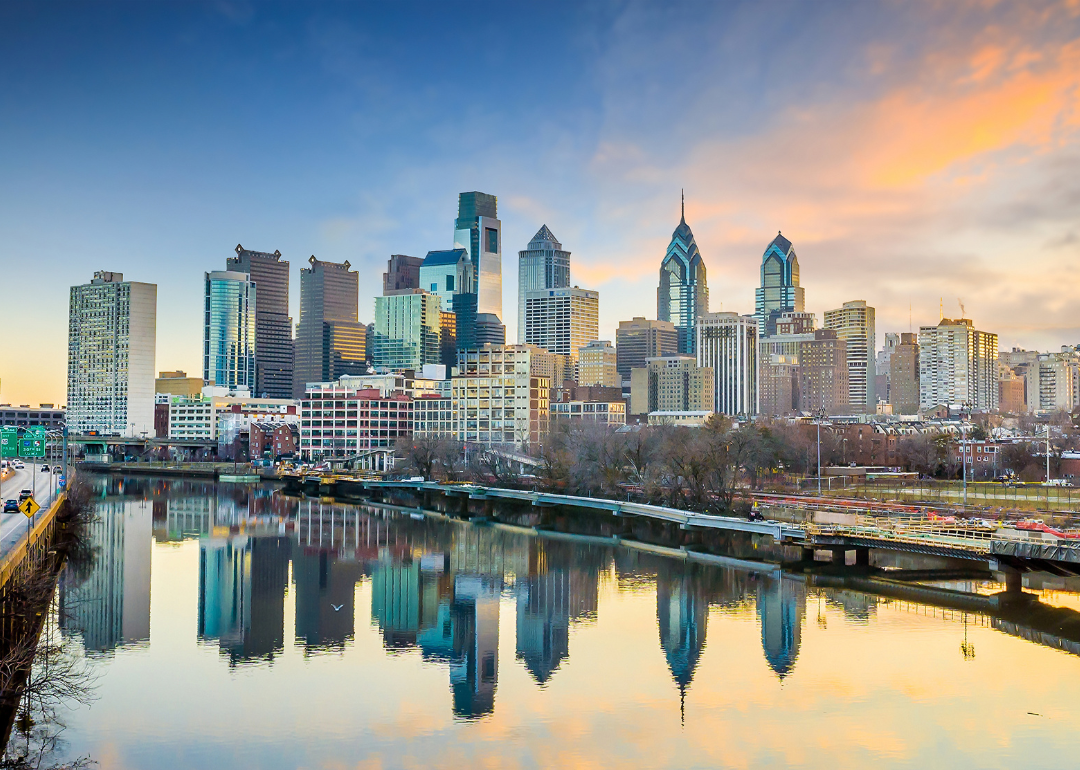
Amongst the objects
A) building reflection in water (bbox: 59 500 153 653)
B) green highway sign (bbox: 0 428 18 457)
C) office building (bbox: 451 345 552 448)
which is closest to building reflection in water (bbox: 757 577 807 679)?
building reflection in water (bbox: 59 500 153 653)

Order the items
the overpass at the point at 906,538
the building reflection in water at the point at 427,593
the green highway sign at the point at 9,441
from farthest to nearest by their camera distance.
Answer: the green highway sign at the point at 9,441 < the overpass at the point at 906,538 < the building reflection in water at the point at 427,593

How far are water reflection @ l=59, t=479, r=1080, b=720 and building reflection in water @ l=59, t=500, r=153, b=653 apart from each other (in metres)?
0.10

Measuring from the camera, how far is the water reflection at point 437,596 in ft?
128

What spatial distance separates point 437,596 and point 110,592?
50.3ft

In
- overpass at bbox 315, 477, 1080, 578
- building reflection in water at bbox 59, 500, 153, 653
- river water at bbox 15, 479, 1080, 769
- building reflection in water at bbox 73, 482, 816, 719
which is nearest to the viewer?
river water at bbox 15, 479, 1080, 769

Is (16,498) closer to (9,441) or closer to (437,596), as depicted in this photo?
(9,441)

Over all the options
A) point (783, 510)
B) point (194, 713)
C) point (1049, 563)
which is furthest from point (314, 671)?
point (783, 510)

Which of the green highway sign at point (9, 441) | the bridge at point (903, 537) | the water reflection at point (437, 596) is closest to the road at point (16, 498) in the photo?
the green highway sign at point (9, 441)

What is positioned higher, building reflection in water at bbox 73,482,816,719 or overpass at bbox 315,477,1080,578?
overpass at bbox 315,477,1080,578

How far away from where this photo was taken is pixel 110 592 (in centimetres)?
4944

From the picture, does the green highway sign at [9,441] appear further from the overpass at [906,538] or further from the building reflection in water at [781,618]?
the building reflection in water at [781,618]

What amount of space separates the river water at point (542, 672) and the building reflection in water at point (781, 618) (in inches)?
5.7

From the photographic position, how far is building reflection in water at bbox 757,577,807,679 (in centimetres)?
3756

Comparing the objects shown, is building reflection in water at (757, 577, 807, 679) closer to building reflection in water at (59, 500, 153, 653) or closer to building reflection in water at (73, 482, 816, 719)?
building reflection in water at (73, 482, 816, 719)
